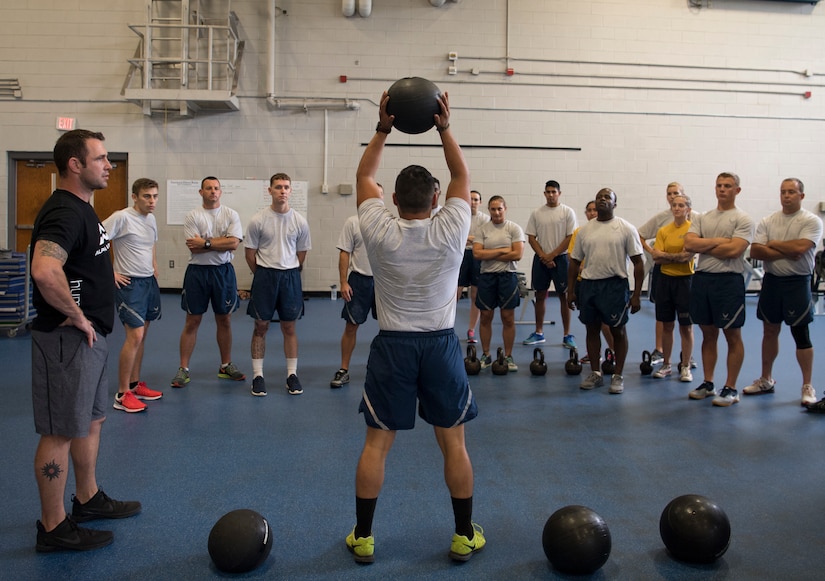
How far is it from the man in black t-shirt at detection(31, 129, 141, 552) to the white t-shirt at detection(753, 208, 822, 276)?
4.06 meters

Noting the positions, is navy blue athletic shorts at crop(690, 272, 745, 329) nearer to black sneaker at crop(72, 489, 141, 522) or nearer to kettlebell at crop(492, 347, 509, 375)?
kettlebell at crop(492, 347, 509, 375)

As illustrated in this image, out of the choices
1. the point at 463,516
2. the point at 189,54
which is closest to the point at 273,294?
the point at 463,516

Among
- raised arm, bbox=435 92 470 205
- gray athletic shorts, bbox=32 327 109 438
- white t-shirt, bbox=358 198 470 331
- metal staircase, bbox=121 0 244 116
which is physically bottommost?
gray athletic shorts, bbox=32 327 109 438

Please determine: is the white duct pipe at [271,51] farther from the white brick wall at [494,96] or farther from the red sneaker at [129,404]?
the red sneaker at [129,404]

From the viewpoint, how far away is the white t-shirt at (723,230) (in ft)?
14.2

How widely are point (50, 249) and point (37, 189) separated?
9116 mm

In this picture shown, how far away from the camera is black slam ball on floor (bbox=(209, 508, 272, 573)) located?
2180mm

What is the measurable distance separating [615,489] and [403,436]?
1.20 m

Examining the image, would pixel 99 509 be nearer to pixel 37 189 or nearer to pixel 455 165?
pixel 455 165

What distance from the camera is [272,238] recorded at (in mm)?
4699

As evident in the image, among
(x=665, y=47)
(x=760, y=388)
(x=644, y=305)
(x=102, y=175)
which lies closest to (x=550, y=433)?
(x=760, y=388)

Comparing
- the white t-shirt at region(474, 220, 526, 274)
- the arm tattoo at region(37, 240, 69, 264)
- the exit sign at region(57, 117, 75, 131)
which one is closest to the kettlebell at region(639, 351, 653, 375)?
the white t-shirt at region(474, 220, 526, 274)

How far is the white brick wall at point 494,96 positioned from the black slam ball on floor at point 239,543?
26.5 ft

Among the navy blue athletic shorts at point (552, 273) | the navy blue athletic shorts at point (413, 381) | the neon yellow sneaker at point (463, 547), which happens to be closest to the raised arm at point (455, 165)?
the navy blue athletic shorts at point (413, 381)
